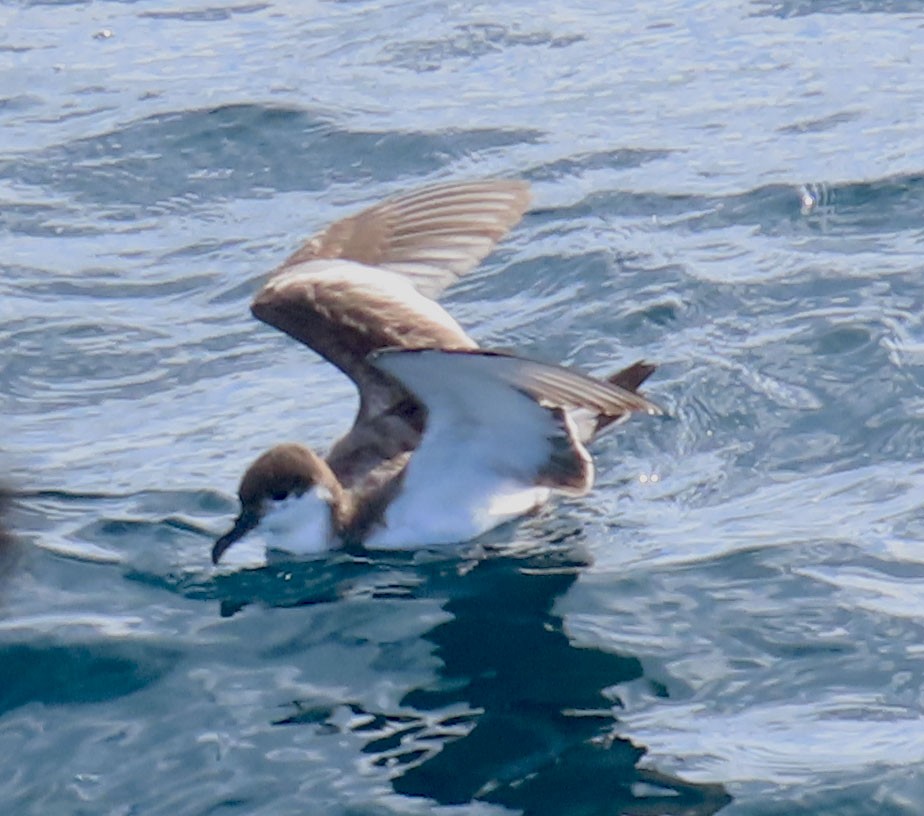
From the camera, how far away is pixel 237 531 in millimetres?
7016

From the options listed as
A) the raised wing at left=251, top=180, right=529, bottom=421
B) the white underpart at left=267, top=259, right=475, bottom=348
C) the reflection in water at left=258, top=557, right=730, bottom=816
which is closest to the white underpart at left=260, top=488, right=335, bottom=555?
the raised wing at left=251, top=180, right=529, bottom=421

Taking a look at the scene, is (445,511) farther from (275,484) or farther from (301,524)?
(275,484)

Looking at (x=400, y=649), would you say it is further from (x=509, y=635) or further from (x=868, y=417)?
(x=868, y=417)

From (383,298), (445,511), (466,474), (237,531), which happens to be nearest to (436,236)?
(383,298)

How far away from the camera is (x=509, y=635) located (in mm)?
6328

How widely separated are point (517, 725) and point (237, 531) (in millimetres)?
1802

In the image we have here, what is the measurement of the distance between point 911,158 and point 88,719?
596cm

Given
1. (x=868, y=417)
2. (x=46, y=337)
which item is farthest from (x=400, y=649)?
(x=46, y=337)

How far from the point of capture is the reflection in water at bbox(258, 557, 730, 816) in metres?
5.14

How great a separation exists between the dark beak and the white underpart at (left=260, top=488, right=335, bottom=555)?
0.14 feet

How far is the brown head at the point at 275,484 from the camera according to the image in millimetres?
7039

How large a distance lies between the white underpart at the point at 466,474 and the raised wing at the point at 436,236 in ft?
3.52

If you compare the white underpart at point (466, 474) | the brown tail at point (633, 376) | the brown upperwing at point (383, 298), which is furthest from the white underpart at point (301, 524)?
the brown tail at point (633, 376)

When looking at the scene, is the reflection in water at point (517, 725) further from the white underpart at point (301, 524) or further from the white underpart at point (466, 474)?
the white underpart at point (301, 524)
